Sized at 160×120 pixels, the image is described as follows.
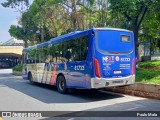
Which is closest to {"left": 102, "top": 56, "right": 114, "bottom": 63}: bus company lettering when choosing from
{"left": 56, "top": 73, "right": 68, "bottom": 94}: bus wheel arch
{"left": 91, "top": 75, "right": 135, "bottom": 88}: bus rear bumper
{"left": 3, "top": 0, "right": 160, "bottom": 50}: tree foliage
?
{"left": 91, "top": 75, "right": 135, "bottom": 88}: bus rear bumper

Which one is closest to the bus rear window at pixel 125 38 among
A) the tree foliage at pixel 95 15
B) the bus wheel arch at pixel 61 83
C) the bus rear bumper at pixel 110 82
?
the bus rear bumper at pixel 110 82

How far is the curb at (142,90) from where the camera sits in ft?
37.3

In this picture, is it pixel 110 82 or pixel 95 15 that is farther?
pixel 95 15

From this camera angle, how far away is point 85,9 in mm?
25047

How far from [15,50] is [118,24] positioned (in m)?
42.9

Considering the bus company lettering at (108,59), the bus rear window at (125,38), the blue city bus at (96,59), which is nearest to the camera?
the blue city bus at (96,59)

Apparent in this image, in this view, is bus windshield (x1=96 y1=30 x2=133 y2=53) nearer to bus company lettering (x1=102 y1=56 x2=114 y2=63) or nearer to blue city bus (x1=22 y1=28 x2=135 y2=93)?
blue city bus (x1=22 y1=28 x2=135 y2=93)

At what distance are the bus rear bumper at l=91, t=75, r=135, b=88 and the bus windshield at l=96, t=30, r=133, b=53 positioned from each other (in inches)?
47.8

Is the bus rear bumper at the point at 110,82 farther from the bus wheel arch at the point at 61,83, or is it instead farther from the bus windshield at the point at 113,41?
the bus wheel arch at the point at 61,83

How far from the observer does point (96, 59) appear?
37.2 ft

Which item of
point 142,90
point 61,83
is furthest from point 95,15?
point 142,90

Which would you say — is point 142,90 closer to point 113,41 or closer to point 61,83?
point 113,41

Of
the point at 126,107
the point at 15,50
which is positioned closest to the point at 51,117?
the point at 126,107

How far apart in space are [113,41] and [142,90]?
2.50 m
